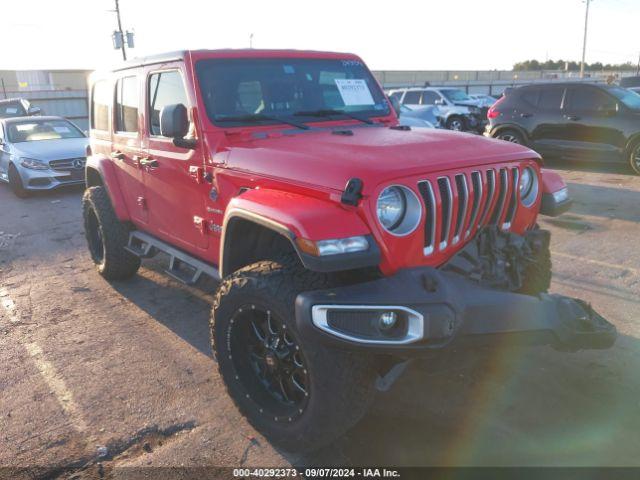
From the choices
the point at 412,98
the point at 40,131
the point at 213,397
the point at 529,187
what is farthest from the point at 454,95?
the point at 213,397

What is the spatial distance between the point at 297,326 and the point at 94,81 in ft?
14.2

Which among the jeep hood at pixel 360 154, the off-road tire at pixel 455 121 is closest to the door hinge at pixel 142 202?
the jeep hood at pixel 360 154

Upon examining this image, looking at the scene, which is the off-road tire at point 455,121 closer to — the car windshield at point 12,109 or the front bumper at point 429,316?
the car windshield at point 12,109

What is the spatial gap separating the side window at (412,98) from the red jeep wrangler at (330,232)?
13.9 m

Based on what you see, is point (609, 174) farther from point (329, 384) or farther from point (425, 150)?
point (329, 384)

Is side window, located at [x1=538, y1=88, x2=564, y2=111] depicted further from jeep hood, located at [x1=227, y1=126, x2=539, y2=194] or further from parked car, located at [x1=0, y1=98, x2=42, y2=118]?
parked car, located at [x1=0, y1=98, x2=42, y2=118]

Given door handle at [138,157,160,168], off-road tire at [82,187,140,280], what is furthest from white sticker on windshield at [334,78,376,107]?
off-road tire at [82,187,140,280]

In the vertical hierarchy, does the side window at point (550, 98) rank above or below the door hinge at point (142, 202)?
above

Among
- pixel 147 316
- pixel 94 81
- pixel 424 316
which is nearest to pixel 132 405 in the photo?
pixel 147 316

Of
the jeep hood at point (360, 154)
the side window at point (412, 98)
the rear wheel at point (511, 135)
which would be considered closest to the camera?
the jeep hood at point (360, 154)

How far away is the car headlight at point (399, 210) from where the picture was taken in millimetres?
2580

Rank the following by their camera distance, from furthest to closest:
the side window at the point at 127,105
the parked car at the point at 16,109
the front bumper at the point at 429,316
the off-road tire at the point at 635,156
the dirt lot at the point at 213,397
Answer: the parked car at the point at 16,109
the off-road tire at the point at 635,156
the side window at the point at 127,105
the dirt lot at the point at 213,397
the front bumper at the point at 429,316

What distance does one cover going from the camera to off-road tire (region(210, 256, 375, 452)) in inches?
99.7

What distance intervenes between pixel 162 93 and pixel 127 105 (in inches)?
32.6
